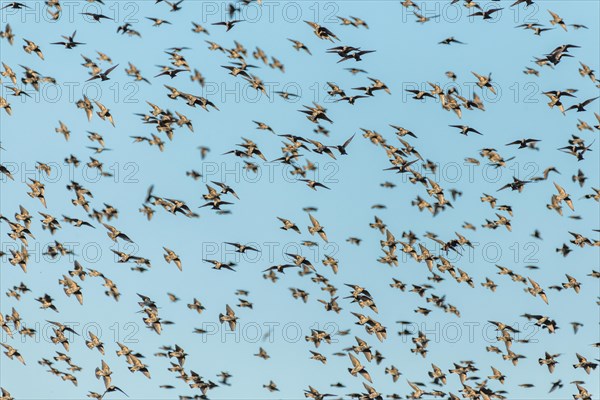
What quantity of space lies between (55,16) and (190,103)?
41.9 feet

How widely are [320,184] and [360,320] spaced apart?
11.4 meters

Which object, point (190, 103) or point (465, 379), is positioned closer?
point (190, 103)

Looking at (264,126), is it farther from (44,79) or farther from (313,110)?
(44,79)

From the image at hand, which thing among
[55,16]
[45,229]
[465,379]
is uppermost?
[55,16]

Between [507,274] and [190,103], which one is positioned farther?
[507,274]

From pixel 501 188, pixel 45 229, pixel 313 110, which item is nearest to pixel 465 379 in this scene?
pixel 501 188

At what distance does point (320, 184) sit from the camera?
103 meters

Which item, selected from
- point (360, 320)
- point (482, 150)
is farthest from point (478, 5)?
point (360, 320)

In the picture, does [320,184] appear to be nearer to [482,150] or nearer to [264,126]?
[264,126]

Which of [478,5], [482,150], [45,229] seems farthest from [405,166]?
[45,229]

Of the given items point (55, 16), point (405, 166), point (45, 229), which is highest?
point (55, 16)

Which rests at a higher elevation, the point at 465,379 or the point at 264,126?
the point at 264,126

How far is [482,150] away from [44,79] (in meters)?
36.1

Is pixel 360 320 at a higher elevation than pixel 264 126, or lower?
lower
